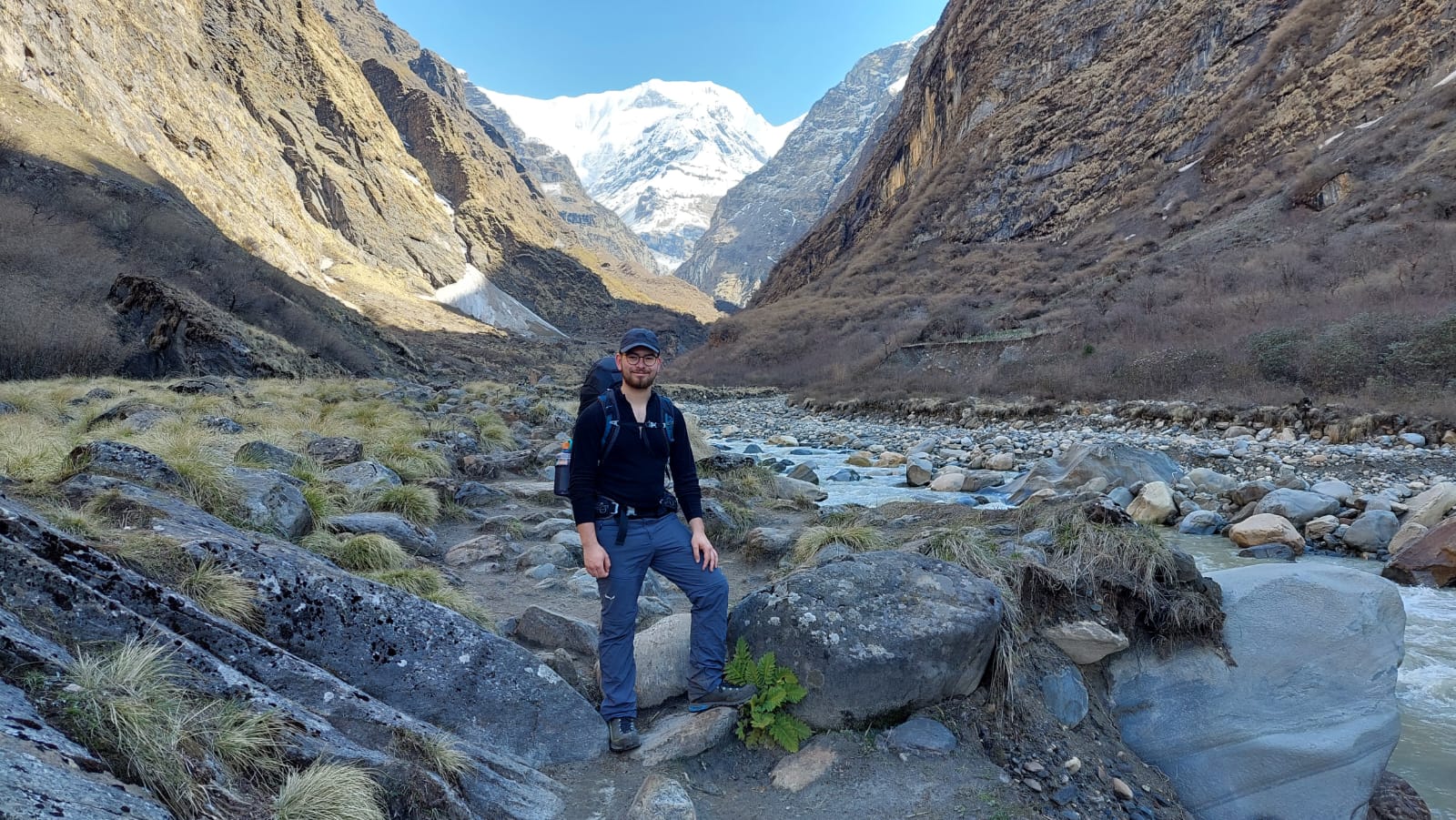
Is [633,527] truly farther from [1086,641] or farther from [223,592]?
[1086,641]

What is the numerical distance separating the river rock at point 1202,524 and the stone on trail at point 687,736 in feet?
23.1

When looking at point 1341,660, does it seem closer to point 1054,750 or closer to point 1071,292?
point 1054,750

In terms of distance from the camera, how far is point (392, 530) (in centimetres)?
570

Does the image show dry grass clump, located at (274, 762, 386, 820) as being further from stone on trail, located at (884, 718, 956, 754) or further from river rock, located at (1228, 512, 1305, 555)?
river rock, located at (1228, 512, 1305, 555)

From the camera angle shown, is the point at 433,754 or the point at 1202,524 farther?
the point at 1202,524

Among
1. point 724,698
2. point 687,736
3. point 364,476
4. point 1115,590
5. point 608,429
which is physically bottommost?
point 687,736

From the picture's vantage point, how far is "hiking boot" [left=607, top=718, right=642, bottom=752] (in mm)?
3129

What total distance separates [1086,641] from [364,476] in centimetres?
686

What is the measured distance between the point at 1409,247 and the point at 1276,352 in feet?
24.5

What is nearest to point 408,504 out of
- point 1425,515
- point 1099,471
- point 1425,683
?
point 1425,683

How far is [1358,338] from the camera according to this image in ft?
44.4

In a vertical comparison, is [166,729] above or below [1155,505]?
above

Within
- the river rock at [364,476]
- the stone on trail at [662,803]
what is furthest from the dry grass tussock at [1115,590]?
the river rock at [364,476]

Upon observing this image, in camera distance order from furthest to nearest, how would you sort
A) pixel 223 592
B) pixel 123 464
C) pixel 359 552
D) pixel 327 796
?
pixel 359 552 → pixel 123 464 → pixel 223 592 → pixel 327 796
